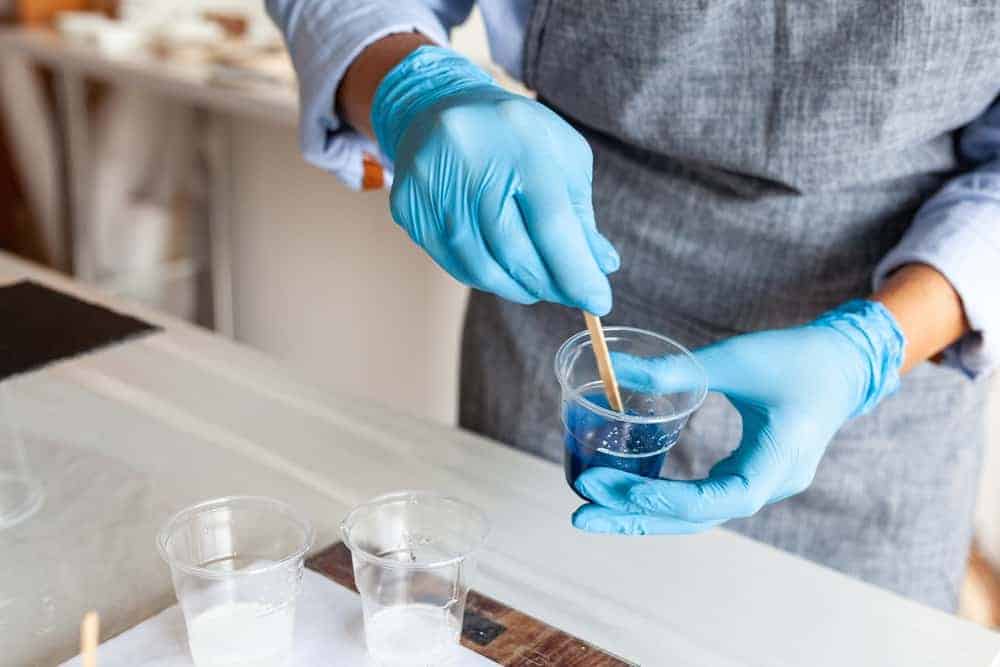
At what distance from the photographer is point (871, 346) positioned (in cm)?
96

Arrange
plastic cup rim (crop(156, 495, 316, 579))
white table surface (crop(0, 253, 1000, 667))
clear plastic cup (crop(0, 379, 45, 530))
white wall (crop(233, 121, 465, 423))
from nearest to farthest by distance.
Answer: plastic cup rim (crop(156, 495, 316, 579)) → white table surface (crop(0, 253, 1000, 667)) → clear plastic cup (crop(0, 379, 45, 530)) → white wall (crop(233, 121, 465, 423))

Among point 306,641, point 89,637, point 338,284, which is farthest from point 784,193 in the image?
point 338,284

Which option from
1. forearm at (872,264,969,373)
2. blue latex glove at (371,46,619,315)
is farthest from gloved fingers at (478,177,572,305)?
forearm at (872,264,969,373)

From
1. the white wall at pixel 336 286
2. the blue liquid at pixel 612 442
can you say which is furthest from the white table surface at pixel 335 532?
the white wall at pixel 336 286

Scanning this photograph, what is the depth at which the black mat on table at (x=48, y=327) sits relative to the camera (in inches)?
48.5

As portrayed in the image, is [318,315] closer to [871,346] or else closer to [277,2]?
[277,2]

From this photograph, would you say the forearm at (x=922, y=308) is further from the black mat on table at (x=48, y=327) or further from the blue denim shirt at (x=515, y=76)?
the black mat on table at (x=48, y=327)

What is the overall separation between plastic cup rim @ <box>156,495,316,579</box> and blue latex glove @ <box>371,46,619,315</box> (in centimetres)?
25

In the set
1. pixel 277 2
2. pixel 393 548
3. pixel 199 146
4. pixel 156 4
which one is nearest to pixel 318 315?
pixel 199 146

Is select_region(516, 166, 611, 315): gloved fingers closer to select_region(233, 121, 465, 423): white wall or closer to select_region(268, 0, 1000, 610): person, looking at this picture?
select_region(268, 0, 1000, 610): person

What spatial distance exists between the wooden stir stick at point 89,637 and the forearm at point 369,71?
58 cm

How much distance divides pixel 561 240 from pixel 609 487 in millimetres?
202

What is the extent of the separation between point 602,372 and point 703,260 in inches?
15.3

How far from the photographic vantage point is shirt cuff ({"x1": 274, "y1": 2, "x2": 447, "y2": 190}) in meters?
1.13
